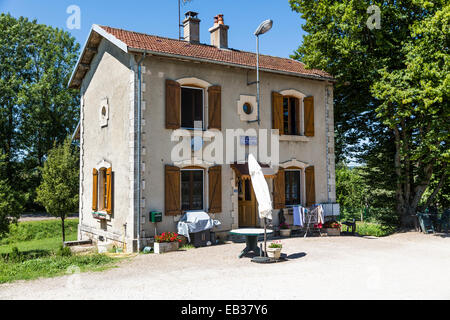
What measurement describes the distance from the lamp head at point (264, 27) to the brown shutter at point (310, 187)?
16.4 ft

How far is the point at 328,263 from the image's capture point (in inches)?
334

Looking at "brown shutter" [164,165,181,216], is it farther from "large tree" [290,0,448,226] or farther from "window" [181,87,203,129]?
"large tree" [290,0,448,226]

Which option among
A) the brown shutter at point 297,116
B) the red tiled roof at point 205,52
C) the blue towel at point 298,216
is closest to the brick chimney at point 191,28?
the red tiled roof at point 205,52

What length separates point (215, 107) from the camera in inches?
476

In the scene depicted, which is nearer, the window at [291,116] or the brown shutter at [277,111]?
the brown shutter at [277,111]

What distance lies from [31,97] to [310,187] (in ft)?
71.5

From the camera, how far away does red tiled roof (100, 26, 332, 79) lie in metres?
11.4

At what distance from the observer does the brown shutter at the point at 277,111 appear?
13.2 meters

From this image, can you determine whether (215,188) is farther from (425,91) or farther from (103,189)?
(425,91)

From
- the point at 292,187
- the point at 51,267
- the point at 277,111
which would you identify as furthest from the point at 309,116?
the point at 51,267

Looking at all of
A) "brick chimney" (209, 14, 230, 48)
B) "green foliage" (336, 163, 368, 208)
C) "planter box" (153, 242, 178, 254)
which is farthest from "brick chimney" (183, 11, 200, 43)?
"green foliage" (336, 163, 368, 208)

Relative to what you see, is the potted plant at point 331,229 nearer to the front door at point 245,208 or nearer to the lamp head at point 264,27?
the front door at point 245,208
